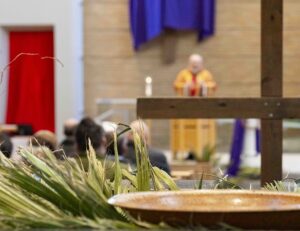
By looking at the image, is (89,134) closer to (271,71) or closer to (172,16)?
(271,71)

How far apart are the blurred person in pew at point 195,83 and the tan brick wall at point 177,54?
1604 mm

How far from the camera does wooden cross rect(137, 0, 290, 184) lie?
12.1 ft

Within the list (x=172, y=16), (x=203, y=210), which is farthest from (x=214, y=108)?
(x=172, y=16)

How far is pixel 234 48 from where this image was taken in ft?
42.9

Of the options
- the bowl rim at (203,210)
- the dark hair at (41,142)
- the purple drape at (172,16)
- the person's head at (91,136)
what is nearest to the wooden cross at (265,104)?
the dark hair at (41,142)

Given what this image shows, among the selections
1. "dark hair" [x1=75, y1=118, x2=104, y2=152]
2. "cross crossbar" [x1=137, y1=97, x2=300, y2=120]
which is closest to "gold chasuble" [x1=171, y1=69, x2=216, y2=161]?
"dark hair" [x1=75, y1=118, x2=104, y2=152]

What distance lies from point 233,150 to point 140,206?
824 cm

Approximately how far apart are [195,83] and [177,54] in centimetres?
208

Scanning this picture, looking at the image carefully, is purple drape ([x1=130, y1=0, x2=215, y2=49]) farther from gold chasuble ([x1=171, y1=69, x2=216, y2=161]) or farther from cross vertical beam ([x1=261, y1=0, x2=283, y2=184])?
cross vertical beam ([x1=261, y1=0, x2=283, y2=184])

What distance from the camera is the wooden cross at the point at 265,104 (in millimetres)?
3674

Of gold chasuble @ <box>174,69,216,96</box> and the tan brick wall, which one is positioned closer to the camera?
gold chasuble @ <box>174,69,216,96</box>

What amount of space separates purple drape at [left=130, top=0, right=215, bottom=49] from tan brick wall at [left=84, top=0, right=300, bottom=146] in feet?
0.61

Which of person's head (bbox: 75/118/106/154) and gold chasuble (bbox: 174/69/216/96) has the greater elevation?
gold chasuble (bbox: 174/69/216/96)

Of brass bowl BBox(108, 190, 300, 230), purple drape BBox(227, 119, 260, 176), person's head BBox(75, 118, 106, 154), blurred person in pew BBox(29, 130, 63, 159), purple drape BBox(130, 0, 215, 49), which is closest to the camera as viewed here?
brass bowl BBox(108, 190, 300, 230)
